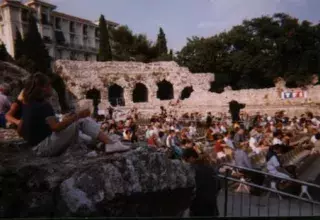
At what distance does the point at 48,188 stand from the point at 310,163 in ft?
34.3

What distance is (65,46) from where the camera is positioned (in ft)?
190

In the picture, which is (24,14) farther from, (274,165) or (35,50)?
(274,165)

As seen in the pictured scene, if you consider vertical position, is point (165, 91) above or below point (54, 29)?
below

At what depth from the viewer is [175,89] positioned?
39938mm

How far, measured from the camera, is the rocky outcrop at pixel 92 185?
3264 mm

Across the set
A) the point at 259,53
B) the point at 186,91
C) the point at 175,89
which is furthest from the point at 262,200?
the point at 259,53

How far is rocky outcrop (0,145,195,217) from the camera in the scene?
3.26 m

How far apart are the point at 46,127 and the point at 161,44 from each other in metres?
51.5

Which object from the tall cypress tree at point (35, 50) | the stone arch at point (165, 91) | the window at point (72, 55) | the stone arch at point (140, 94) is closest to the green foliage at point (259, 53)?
the stone arch at point (165, 91)

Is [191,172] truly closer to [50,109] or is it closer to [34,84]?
[50,109]

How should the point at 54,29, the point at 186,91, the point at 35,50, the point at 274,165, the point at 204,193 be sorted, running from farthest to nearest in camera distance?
the point at 54,29, the point at 186,91, the point at 35,50, the point at 274,165, the point at 204,193

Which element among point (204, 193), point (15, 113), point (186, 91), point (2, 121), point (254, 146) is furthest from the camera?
point (186, 91)

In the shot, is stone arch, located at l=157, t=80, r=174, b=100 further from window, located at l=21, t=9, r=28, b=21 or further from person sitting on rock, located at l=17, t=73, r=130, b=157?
person sitting on rock, located at l=17, t=73, r=130, b=157

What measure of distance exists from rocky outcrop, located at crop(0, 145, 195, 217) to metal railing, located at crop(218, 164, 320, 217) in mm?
1532
